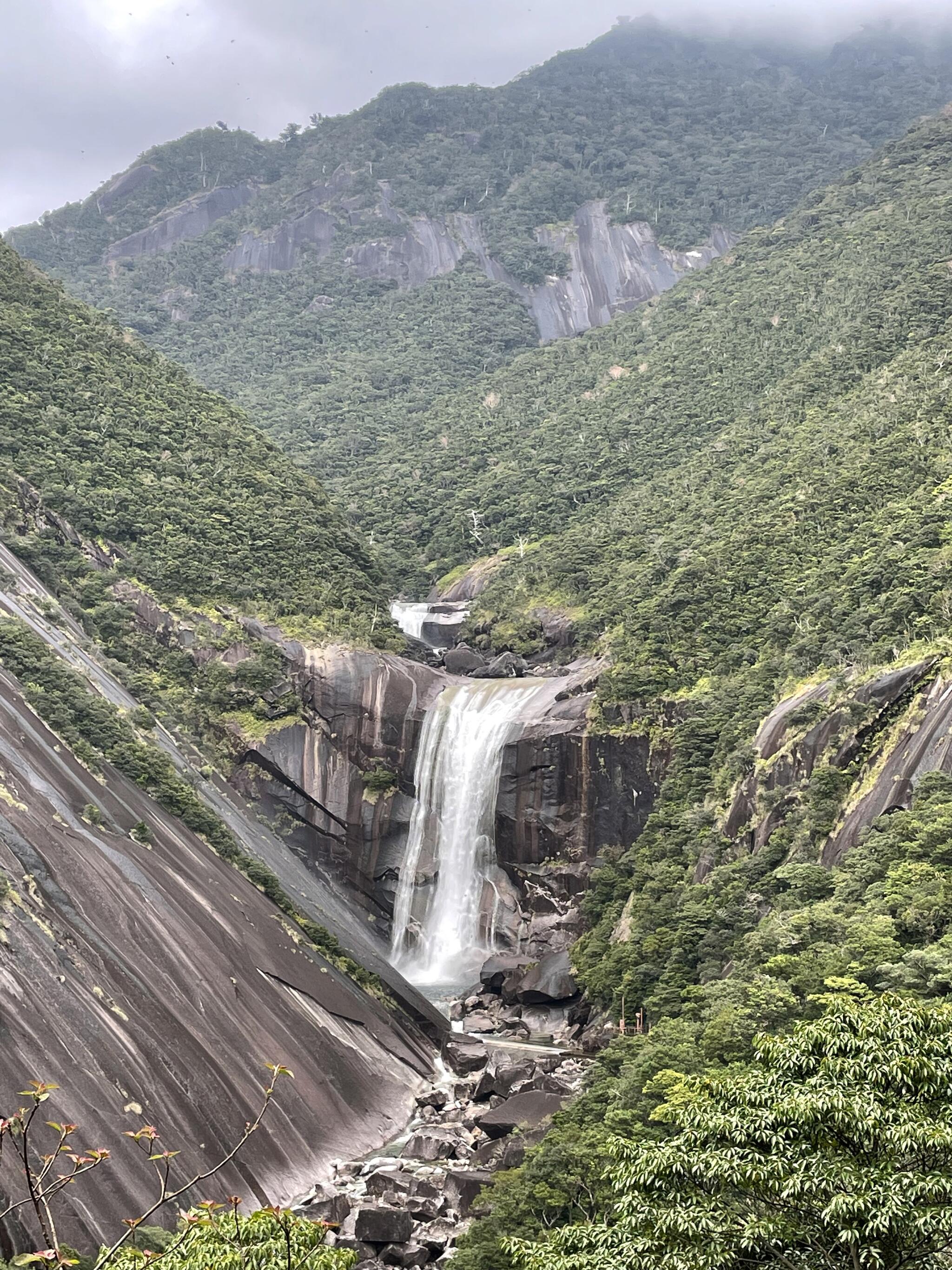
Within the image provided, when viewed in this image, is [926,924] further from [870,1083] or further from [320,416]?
[320,416]

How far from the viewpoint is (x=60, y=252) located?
511 feet

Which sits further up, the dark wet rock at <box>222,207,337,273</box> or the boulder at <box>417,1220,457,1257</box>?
the dark wet rock at <box>222,207,337,273</box>

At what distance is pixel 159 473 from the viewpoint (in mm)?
70188

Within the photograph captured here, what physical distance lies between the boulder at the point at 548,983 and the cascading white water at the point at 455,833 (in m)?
6.66

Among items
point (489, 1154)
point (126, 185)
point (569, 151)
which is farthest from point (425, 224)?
point (489, 1154)

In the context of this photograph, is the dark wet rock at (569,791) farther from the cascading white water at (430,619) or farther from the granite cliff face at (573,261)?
the granite cliff face at (573,261)

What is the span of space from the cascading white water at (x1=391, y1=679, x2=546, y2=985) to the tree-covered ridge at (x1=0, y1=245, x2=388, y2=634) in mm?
7042

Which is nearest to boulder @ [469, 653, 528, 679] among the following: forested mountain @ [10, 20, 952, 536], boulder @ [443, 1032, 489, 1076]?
boulder @ [443, 1032, 489, 1076]

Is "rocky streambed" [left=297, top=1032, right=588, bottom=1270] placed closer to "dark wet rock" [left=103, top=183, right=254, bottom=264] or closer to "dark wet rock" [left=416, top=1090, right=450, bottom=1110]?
"dark wet rock" [left=416, top=1090, right=450, bottom=1110]

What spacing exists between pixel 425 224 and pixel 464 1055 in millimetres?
130788

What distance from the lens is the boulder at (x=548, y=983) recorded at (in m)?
45.0

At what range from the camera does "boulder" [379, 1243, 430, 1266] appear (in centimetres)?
2662

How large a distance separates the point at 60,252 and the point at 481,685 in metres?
118

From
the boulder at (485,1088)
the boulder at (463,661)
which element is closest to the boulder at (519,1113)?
the boulder at (485,1088)
